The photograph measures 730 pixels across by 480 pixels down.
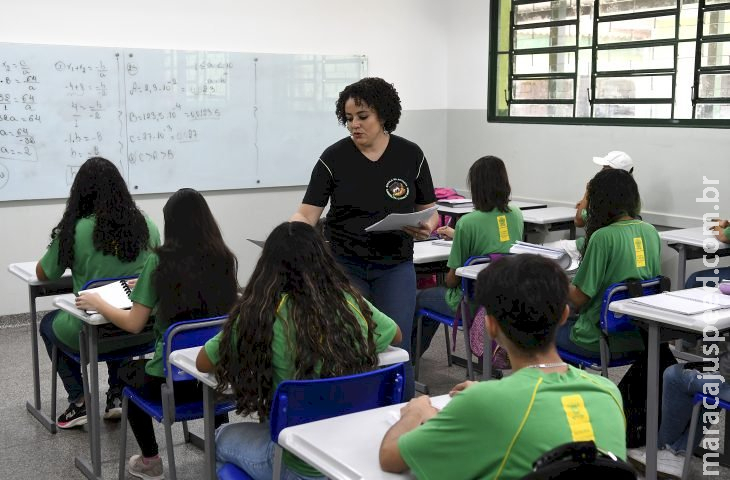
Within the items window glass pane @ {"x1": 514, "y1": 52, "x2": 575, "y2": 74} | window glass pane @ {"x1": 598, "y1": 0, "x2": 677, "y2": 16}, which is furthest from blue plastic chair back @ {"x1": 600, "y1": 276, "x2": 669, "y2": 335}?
window glass pane @ {"x1": 514, "y1": 52, "x2": 575, "y2": 74}

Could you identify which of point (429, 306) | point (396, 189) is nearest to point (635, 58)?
point (429, 306)

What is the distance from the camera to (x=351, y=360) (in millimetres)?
2168

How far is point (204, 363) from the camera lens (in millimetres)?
2250

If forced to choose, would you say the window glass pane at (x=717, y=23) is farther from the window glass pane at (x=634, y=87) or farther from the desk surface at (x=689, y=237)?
the desk surface at (x=689, y=237)

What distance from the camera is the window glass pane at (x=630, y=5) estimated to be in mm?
5607

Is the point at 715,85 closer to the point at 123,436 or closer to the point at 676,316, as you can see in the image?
the point at 676,316

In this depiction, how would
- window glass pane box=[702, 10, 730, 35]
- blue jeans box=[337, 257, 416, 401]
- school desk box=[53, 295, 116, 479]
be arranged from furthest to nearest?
window glass pane box=[702, 10, 730, 35]
blue jeans box=[337, 257, 416, 401]
school desk box=[53, 295, 116, 479]

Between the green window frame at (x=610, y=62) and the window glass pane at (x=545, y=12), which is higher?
the window glass pane at (x=545, y=12)

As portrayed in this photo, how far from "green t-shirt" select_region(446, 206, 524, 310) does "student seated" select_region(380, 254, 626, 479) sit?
2531mm

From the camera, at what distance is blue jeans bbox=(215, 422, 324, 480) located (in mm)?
2150

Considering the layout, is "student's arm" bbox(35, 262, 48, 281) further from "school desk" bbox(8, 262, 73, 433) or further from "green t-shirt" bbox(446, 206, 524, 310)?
"green t-shirt" bbox(446, 206, 524, 310)

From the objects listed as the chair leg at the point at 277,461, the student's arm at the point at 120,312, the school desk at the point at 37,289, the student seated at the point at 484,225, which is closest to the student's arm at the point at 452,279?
the student seated at the point at 484,225

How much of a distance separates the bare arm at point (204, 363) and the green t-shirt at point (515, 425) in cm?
85

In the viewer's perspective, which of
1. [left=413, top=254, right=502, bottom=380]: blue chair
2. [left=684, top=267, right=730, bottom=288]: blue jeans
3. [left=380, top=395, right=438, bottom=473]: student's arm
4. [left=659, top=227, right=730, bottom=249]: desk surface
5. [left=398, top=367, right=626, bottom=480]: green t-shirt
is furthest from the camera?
[left=659, top=227, right=730, bottom=249]: desk surface
